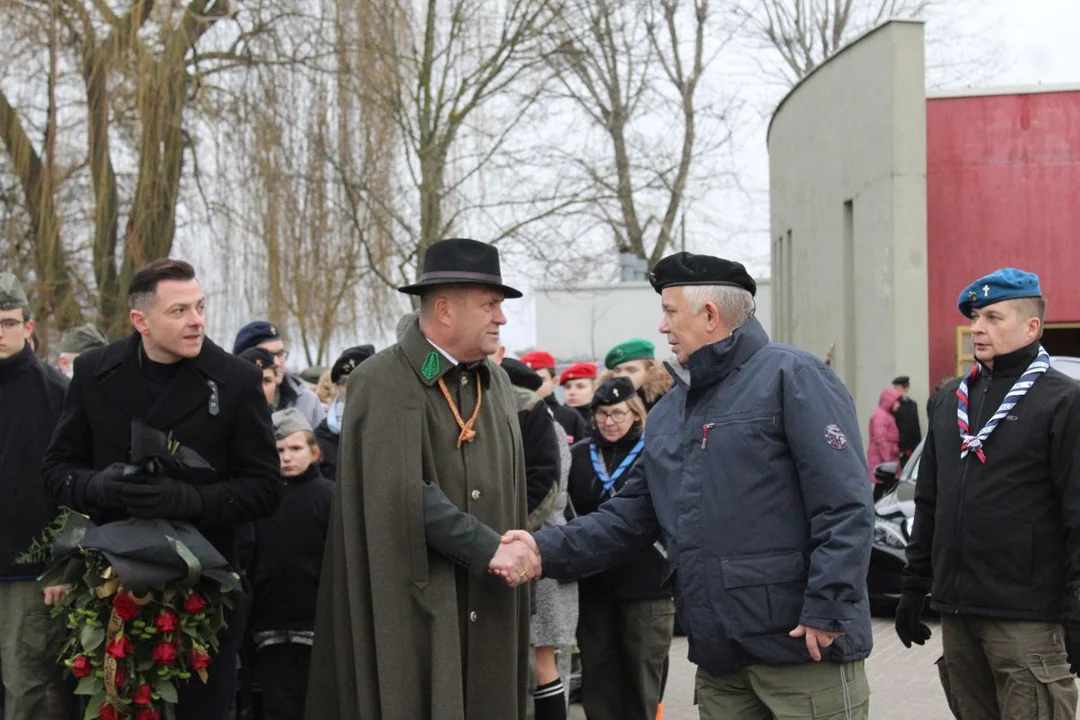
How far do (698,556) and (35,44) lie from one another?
11797 mm

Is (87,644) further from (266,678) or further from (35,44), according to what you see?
(35,44)

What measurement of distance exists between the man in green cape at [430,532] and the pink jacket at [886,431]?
13.2m

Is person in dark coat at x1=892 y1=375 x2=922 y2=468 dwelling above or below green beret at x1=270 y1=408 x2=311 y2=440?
below

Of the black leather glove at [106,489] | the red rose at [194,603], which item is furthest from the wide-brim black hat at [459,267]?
the red rose at [194,603]

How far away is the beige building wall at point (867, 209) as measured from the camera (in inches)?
744

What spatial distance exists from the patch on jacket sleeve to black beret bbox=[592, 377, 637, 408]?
104 inches

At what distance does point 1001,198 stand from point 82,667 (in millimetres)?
17367

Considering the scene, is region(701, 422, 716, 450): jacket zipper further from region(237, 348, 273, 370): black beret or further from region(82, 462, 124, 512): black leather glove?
region(237, 348, 273, 370): black beret

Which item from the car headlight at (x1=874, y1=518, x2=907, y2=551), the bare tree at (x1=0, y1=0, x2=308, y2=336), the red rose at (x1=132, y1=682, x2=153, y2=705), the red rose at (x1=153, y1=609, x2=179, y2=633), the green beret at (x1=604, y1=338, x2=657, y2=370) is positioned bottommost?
the car headlight at (x1=874, y1=518, x2=907, y2=551)

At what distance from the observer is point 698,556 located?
425 cm

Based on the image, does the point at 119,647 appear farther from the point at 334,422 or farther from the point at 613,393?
the point at 334,422

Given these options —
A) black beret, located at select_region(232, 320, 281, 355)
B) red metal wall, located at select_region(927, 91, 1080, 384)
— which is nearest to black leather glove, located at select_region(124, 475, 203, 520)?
black beret, located at select_region(232, 320, 281, 355)

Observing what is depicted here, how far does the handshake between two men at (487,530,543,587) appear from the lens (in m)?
4.73

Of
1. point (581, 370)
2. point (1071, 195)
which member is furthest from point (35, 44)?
point (1071, 195)
